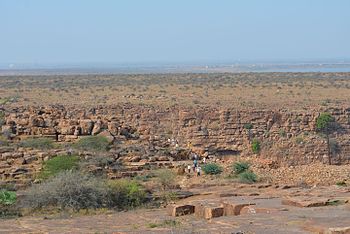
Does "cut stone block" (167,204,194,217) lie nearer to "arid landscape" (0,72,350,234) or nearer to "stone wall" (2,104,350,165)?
"arid landscape" (0,72,350,234)

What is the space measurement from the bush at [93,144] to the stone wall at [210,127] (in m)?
1.14

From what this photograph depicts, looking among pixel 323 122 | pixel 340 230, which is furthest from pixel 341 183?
pixel 323 122

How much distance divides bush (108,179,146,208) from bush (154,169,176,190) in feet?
4.45

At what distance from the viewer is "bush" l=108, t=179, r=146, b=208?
18391 millimetres

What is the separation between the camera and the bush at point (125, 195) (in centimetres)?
1839

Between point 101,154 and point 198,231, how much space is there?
944cm

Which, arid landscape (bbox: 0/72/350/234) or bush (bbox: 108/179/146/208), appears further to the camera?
bush (bbox: 108/179/146/208)

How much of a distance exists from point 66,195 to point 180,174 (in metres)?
5.11

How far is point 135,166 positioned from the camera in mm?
22156

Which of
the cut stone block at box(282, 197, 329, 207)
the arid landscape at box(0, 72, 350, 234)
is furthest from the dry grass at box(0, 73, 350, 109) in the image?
the cut stone block at box(282, 197, 329, 207)

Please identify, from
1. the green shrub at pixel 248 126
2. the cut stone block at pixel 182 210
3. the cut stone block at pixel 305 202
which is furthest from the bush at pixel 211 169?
the green shrub at pixel 248 126

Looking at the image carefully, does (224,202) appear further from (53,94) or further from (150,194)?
(53,94)

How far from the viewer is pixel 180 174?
2206 cm

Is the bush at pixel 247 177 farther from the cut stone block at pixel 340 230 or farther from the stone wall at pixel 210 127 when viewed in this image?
the cut stone block at pixel 340 230
